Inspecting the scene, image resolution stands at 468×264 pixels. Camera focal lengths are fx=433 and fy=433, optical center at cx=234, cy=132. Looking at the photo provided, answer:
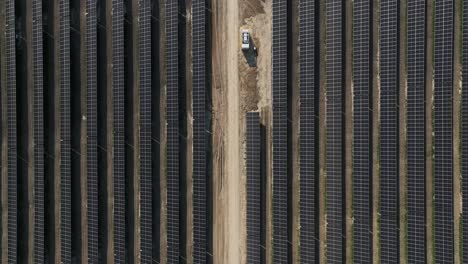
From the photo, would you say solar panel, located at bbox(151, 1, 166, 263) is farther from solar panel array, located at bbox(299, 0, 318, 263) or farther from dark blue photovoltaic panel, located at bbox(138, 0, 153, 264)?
solar panel array, located at bbox(299, 0, 318, 263)

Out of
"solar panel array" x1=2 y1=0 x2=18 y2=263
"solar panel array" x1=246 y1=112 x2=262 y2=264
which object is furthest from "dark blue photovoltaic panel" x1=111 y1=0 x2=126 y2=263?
"solar panel array" x1=246 y1=112 x2=262 y2=264

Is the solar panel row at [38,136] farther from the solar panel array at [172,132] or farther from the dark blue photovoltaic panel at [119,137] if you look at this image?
the solar panel array at [172,132]

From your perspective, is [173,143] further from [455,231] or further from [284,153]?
[455,231]

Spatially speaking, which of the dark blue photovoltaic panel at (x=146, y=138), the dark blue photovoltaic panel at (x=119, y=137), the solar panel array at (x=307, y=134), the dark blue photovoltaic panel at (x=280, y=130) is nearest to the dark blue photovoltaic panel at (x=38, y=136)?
the dark blue photovoltaic panel at (x=119, y=137)

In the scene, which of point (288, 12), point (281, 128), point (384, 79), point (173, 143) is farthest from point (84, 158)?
point (384, 79)

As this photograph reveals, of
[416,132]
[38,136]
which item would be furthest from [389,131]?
[38,136]

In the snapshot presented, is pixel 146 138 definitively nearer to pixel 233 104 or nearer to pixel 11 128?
pixel 233 104
